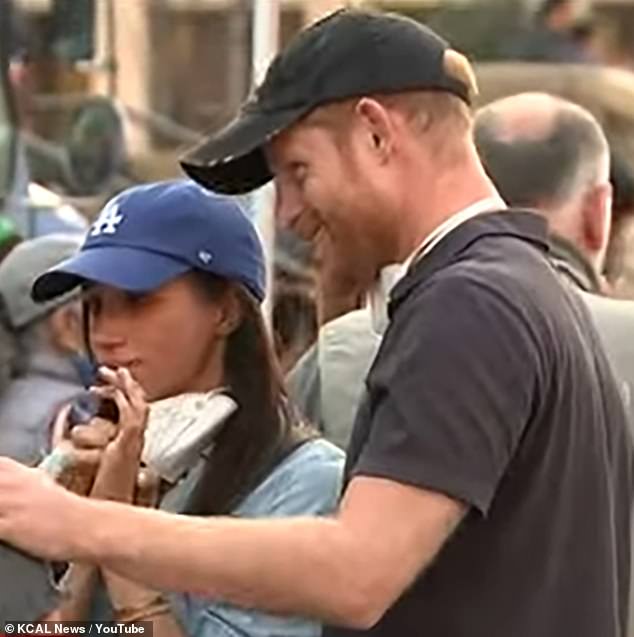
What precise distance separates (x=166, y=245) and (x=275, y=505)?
40 cm

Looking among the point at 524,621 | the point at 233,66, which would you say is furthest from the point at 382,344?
the point at 233,66

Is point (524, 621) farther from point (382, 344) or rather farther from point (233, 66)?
point (233, 66)

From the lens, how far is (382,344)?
2059 millimetres

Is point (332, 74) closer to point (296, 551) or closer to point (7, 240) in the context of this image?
point (296, 551)

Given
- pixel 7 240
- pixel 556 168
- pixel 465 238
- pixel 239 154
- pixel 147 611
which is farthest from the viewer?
pixel 7 240

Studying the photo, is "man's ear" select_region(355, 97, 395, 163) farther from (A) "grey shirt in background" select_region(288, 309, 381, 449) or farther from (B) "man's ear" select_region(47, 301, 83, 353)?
(B) "man's ear" select_region(47, 301, 83, 353)

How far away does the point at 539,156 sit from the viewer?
3.39 m

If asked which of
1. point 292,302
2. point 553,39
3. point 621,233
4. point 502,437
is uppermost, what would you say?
point 502,437

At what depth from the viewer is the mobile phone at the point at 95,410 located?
2.40 metres

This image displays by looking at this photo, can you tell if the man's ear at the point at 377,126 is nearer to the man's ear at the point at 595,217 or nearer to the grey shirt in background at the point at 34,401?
the man's ear at the point at 595,217

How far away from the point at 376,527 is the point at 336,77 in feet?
1.72

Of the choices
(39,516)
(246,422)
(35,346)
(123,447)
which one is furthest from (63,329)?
(39,516)

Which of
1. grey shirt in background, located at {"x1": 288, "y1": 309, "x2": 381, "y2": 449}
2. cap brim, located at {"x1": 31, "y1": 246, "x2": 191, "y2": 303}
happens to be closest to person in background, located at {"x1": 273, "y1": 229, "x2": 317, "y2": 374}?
grey shirt in background, located at {"x1": 288, "y1": 309, "x2": 381, "y2": 449}

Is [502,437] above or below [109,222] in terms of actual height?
above
